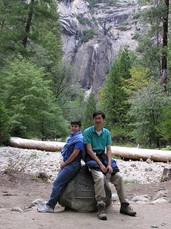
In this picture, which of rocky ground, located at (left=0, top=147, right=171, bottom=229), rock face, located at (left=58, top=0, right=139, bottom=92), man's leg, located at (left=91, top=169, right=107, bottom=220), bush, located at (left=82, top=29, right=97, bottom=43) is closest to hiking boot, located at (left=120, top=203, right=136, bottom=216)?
rocky ground, located at (left=0, top=147, right=171, bottom=229)

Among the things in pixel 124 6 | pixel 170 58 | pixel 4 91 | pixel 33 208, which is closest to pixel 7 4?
pixel 4 91

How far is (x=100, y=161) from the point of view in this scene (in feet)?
19.8

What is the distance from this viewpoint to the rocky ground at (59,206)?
5.37 m

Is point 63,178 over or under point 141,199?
over

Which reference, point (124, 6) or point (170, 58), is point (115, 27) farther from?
point (170, 58)

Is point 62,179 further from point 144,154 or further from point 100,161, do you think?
point 144,154

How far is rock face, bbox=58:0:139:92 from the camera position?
80562 millimetres

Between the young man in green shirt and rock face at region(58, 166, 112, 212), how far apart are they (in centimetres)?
28

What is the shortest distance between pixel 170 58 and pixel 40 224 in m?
19.2

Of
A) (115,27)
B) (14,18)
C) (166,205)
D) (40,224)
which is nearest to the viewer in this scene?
(40,224)

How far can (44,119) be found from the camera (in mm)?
23078

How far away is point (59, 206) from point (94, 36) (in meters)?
85.3

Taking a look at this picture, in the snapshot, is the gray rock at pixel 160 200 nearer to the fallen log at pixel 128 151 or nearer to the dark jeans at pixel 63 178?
the dark jeans at pixel 63 178

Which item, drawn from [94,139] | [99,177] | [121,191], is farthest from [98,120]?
[121,191]
